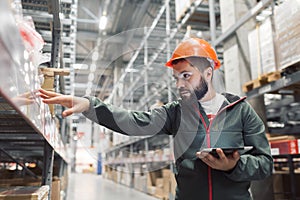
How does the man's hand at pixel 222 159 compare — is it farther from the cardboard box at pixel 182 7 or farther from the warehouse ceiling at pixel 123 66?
the cardboard box at pixel 182 7

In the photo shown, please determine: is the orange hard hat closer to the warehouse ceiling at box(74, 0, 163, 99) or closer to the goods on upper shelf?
the warehouse ceiling at box(74, 0, 163, 99)

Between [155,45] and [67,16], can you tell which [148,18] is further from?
[155,45]

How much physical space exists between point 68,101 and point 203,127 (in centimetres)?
64

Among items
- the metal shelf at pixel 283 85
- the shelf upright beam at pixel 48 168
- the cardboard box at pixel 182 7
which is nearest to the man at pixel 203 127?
the shelf upright beam at pixel 48 168

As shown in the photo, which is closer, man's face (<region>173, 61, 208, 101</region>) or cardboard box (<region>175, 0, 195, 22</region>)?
man's face (<region>173, 61, 208, 101</region>)

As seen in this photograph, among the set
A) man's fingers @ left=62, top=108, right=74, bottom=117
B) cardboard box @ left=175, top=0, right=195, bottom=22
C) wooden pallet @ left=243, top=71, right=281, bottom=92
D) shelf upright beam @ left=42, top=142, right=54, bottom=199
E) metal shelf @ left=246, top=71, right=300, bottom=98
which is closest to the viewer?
man's fingers @ left=62, top=108, right=74, bottom=117

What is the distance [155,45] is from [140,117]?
48 cm

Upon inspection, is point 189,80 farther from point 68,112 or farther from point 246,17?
point 246,17

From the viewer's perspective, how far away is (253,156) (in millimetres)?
1404

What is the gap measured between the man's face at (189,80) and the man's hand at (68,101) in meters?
0.44

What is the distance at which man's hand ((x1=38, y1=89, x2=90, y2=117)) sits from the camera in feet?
3.93

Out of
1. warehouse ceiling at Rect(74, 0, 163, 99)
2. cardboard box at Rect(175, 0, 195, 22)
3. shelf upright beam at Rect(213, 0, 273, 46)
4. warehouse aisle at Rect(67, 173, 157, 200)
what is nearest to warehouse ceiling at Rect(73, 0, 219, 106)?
warehouse ceiling at Rect(74, 0, 163, 99)

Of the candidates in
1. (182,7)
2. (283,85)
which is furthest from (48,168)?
(182,7)

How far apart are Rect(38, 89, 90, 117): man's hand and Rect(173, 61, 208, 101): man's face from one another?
0.44 metres
